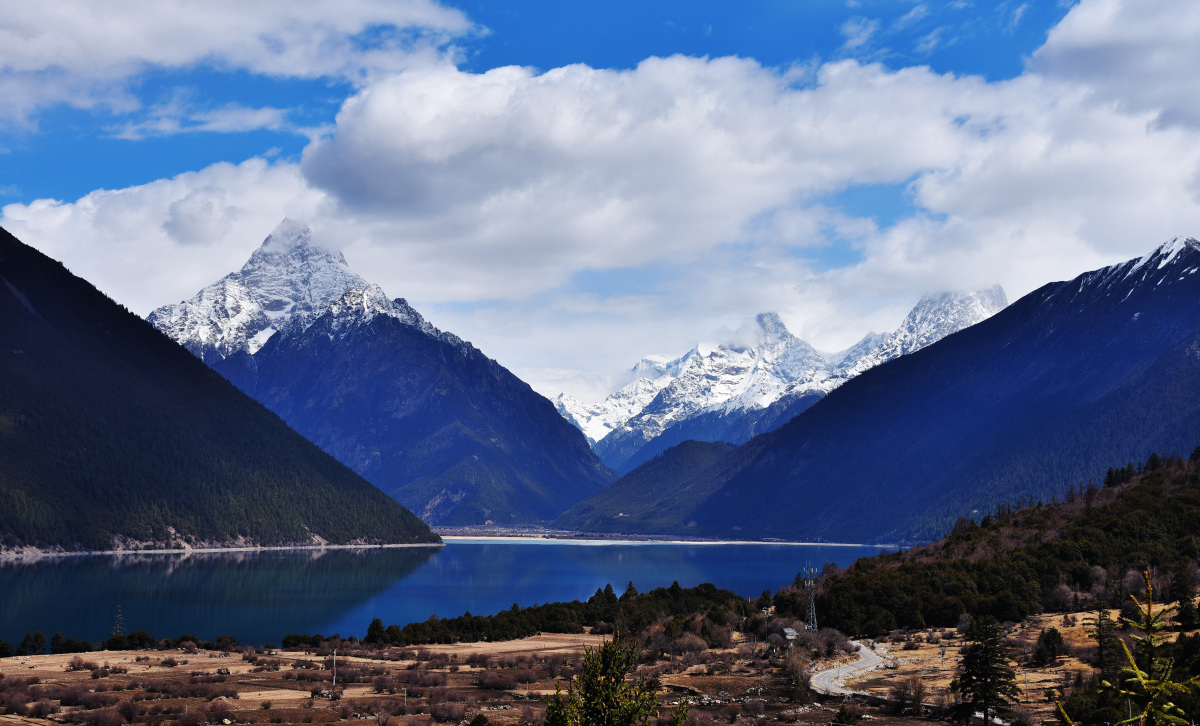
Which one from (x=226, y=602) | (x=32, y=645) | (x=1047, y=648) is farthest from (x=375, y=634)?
(x=1047, y=648)

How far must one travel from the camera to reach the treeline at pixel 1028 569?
105 metres

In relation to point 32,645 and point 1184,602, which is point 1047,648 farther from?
point 32,645

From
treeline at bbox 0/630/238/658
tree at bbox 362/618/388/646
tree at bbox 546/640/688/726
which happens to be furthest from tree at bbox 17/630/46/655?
tree at bbox 546/640/688/726

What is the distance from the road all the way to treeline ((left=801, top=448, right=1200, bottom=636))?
14782mm

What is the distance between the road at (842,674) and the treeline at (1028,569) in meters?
14.8

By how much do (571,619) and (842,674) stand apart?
155 ft

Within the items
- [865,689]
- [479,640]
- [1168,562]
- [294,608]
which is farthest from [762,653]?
[294,608]

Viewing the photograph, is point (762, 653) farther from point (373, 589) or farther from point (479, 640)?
point (373, 589)

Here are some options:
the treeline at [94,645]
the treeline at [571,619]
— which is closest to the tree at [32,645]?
the treeline at [94,645]

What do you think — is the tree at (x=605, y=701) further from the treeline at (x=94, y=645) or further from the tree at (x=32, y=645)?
the tree at (x=32, y=645)

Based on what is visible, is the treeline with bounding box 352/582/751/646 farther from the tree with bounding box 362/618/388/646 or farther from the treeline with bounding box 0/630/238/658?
the treeline with bounding box 0/630/238/658

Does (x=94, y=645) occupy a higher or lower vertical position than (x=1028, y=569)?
lower

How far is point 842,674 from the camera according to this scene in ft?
272

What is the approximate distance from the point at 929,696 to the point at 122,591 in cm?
13336
